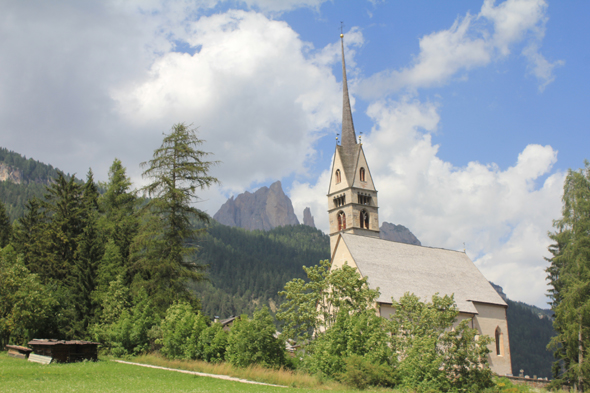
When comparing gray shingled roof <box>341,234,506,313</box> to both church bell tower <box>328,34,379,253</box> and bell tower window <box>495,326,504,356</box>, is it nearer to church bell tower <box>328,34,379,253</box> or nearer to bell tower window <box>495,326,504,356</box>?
bell tower window <box>495,326,504,356</box>

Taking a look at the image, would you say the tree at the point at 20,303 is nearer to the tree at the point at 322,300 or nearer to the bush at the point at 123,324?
the bush at the point at 123,324

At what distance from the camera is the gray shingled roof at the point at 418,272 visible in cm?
3731

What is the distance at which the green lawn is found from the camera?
630 inches

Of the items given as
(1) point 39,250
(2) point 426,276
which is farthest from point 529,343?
(1) point 39,250

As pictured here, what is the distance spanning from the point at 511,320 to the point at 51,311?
473 feet

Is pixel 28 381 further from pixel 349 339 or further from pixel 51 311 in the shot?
pixel 51 311

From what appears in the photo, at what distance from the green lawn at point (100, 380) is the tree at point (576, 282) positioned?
22.5 meters

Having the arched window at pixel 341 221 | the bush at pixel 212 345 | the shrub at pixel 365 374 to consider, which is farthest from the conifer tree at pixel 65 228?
the arched window at pixel 341 221

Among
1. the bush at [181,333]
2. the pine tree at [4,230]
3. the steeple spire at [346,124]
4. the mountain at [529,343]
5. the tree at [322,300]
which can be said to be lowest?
the mountain at [529,343]

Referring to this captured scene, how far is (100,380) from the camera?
18.3 metres

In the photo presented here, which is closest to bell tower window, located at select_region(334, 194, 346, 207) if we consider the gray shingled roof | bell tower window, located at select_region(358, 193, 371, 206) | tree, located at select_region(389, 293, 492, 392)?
bell tower window, located at select_region(358, 193, 371, 206)

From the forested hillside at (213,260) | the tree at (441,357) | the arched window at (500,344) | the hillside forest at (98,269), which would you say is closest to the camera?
the tree at (441,357)

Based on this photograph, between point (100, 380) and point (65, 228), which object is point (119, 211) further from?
point (100, 380)

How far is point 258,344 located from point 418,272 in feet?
68.3
